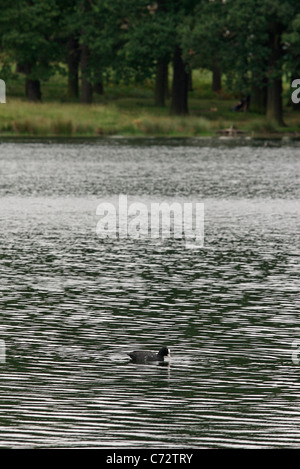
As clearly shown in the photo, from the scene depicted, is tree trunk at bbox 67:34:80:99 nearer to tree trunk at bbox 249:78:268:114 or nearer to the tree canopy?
the tree canopy

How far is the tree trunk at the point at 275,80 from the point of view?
83625 millimetres

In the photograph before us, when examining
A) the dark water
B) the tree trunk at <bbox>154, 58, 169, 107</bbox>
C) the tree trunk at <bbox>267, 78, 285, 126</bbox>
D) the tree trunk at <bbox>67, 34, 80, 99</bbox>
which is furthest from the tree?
the dark water

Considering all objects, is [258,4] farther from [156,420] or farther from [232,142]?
[156,420]

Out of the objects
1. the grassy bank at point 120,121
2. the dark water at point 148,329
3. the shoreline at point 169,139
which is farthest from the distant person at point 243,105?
the dark water at point 148,329

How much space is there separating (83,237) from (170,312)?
11726 mm

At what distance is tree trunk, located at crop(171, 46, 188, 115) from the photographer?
87312 mm

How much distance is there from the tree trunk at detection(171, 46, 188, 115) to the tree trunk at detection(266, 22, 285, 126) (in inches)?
267

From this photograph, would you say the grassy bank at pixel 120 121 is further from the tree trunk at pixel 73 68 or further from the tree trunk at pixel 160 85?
the tree trunk at pixel 73 68

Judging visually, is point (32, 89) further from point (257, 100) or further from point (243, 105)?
point (257, 100)

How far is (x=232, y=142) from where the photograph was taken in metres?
76.8

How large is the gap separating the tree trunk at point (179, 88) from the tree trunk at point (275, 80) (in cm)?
679

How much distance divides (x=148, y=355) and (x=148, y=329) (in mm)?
2693

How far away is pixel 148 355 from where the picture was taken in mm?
17797

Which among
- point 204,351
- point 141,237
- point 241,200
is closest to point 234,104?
point 241,200
